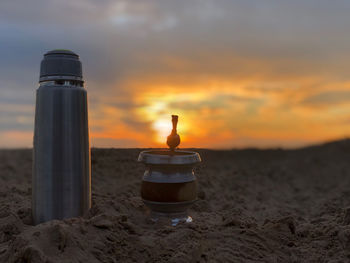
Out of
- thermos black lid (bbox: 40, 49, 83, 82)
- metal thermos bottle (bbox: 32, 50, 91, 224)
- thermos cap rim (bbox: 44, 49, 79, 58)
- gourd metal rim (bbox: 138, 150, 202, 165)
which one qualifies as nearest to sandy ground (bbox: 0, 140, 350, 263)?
metal thermos bottle (bbox: 32, 50, 91, 224)

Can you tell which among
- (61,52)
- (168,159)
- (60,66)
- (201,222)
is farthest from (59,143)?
(201,222)

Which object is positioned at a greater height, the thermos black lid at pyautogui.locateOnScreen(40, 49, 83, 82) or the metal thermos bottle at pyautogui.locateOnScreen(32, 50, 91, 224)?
the thermos black lid at pyautogui.locateOnScreen(40, 49, 83, 82)

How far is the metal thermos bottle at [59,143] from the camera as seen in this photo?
120 inches

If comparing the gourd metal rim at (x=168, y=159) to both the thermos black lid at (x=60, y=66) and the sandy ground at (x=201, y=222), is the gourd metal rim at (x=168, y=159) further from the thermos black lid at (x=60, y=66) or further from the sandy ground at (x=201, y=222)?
the thermos black lid at (x=60, y=66)

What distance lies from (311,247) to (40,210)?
237 centimetres

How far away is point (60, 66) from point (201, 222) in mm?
A: 1975

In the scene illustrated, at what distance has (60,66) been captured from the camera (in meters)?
3.10

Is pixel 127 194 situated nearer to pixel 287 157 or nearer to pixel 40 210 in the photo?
pixel 40 210

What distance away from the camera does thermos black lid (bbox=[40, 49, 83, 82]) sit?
310cm

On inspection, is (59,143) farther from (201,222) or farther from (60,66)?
(201,222)

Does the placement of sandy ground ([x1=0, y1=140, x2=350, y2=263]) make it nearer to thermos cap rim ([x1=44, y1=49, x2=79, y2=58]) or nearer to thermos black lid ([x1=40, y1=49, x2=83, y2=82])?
thermos black lid ([x1=40, y1=49, x2=83, y2=82])

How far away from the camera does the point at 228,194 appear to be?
17.6 feet

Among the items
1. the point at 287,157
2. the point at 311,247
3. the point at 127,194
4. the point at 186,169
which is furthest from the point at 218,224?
the point at 287,157

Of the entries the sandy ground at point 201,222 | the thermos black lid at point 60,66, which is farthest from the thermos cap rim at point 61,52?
the sandy ground at point 201,222
